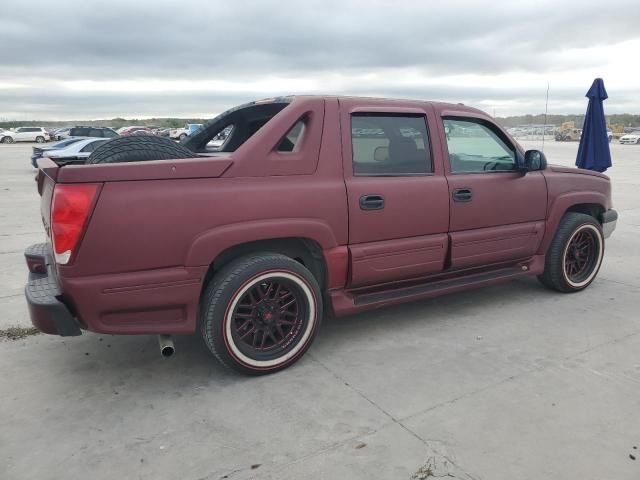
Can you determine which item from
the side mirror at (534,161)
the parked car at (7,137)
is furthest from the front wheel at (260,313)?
the parked car at (7,137)

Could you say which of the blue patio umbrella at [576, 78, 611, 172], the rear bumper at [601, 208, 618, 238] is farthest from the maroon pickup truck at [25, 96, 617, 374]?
the blue patio umbrella at [576, 78, 611, 172]

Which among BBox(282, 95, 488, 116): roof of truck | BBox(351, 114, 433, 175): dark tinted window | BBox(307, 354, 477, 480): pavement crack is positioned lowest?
BBox(307, 354, 477, 480): pavement crack

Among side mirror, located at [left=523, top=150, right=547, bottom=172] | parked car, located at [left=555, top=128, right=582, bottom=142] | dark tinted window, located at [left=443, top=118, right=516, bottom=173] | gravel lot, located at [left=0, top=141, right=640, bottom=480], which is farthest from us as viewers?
parked car, located at [left=555, top=128, right=582, bottom=142]

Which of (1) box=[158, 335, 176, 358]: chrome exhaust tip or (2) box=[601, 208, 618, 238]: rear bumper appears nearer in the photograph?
(1) box=[158, 335, 176, 358]: chrome exhaust tip

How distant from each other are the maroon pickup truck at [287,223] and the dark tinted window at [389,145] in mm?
11

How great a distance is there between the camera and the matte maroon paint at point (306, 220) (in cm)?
285

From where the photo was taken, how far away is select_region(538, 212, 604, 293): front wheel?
15.6 feet

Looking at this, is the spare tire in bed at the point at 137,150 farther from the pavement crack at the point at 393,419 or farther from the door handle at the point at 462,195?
the door handle at the point at 462,195

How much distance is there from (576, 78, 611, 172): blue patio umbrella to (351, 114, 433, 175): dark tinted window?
4.96 meters

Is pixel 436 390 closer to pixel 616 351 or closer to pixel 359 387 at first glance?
pixel 359 387

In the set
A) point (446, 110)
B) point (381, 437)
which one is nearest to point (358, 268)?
point (381, 437)

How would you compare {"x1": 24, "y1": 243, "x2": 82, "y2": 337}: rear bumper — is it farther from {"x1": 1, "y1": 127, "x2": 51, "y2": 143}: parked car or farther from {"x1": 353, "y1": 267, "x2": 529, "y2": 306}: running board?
{"x1": 1, "y1": 127, "x2": 51, "y2": 143}: parked car

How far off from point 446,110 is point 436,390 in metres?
2.20

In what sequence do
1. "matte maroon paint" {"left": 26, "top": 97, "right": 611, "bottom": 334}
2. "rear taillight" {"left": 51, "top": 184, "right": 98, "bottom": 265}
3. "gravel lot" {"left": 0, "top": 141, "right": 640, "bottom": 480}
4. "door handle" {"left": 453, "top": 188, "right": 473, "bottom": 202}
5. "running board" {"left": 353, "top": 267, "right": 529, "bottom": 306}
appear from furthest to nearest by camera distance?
"door handle" {"left": 453, "top": 188, "right": 473, "bottom": 202}, "running board" {"left": 353, "top": 267, "right": 529, "bottom": 306}, "matte maroon paint" {"left": 26, "top": 97, "right": 611, "bottom": 334}, "rear taillight" {"left": 51, "top": 184, "right": 98, "bottom": 265}, "gravel lot" {"left": 0, "top": 141, "right": 640, "bottom": 480}
